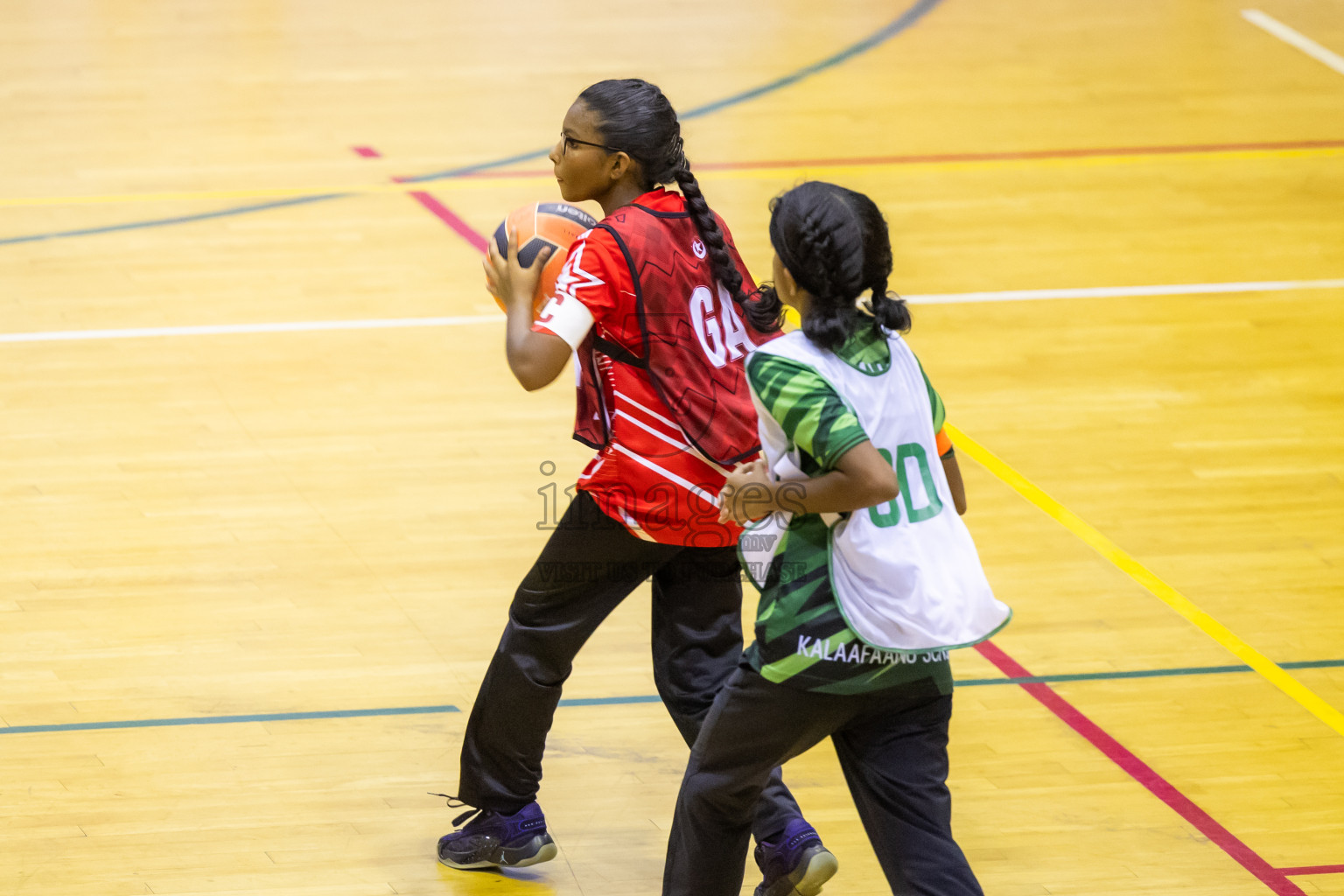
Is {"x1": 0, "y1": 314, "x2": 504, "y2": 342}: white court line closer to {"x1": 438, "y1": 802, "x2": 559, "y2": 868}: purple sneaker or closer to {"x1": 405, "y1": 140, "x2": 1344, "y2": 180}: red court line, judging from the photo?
{"x1": 405, "y1": 140, "x2": 1344, "y2": 180}: red court line

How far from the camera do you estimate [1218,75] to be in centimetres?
1062

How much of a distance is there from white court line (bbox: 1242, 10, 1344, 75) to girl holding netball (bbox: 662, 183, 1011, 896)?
9.24 meters

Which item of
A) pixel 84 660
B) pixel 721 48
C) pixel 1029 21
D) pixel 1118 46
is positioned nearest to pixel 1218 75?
pixel 1118 46

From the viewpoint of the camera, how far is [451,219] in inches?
313

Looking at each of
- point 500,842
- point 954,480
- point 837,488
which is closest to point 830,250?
point 837,488

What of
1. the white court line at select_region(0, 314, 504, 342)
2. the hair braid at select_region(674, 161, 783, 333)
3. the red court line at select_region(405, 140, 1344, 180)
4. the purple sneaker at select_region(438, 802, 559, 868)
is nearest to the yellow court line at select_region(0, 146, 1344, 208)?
the red court line at select_region(405, 140, 1344, 180)

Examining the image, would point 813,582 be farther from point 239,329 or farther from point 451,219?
point 451,219

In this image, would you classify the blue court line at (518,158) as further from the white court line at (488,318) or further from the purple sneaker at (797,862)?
the purple sneaker at (797,862)

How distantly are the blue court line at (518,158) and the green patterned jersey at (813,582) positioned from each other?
5.90 metres

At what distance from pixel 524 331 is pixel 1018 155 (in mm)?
6548

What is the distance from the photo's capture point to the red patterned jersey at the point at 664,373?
9.99 feet

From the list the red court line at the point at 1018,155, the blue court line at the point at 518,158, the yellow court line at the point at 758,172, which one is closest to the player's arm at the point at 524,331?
the blue court line at the point at 518,158

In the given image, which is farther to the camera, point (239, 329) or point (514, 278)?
point (239, 329)

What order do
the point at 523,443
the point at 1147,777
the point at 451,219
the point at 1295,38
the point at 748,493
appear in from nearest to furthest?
1. the point at 748,493
2. the point at 1147,777
3. the point at 523,443
4. the point at 451,219
5. the point at 1295,38
